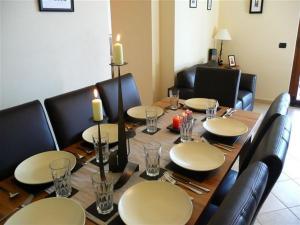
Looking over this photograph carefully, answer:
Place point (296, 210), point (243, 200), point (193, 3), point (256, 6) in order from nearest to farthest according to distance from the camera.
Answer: point (243, 200)
point (296, 210)
point (193, 3)
point (256, 6)

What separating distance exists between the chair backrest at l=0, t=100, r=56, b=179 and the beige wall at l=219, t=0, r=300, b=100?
396 cm

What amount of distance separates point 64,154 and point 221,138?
91cm

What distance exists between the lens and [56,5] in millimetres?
2184

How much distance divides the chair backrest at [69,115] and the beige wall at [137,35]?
5.80 feet

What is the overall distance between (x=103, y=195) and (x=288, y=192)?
1.93m

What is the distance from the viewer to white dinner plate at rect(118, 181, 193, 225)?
0.98 meters

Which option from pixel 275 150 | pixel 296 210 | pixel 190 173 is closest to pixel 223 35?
pixel 296 210

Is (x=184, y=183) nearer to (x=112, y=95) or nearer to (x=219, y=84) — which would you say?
(x=112, y=95)

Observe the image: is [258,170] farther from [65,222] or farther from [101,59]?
[101,59]

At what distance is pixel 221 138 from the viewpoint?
160 centimetres

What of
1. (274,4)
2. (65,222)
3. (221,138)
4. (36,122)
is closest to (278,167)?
(221,138)

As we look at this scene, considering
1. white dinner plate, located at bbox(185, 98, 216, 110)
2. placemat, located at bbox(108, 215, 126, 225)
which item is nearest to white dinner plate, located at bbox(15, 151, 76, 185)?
placemat, located at bbox(108, 215, 126, 225)

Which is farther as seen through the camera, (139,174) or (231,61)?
(231,61)

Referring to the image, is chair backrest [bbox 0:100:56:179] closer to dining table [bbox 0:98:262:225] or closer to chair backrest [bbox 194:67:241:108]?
dining table [bbox 0:98:262:225]
